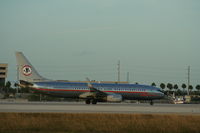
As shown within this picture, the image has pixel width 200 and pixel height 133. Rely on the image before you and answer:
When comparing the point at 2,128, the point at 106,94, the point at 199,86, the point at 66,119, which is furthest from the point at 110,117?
the point at 199,86

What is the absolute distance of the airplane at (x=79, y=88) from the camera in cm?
4797

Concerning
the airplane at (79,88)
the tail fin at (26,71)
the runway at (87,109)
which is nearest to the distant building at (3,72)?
the tail fin at (26,71)

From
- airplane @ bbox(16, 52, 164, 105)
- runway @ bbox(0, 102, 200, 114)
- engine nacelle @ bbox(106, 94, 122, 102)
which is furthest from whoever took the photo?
airplane @ bbox(16, 52, 164, 105)

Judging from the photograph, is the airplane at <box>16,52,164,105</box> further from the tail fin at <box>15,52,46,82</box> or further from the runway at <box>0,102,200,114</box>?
the runway at <box>0,102,200,114</box>

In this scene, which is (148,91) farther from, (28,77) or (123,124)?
(123,124)

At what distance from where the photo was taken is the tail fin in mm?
49562

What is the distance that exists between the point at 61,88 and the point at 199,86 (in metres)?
108

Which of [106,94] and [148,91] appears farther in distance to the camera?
[148,91]

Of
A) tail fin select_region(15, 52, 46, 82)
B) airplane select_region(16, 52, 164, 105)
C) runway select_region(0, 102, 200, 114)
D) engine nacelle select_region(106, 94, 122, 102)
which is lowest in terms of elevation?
runway select_region(0, 102, 200, 114)

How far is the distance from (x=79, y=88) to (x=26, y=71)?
740 centimetres

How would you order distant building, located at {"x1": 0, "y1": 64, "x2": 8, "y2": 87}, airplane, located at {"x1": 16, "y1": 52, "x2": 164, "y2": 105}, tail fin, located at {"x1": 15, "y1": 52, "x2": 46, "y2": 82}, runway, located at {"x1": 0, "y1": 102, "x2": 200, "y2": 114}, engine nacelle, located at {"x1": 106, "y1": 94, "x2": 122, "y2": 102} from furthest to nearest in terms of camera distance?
distant building, located at {"x1": 0, "y1": 64, "x2": 8, "y2": 87}
tail fin, located at {"x1": 15, "y1": 52, "x2": 46, "y2": 82}
airplane, located at {"x1": 16, "y1": 52, "x2": 164, "y2": 105}
engine nacelle, located at {"x1": 106, "y1": 94, "x2": 122, "y2": 102}
runway, located at {"x1": 0, "y1": 102, "x2": 200, "y2": 114}

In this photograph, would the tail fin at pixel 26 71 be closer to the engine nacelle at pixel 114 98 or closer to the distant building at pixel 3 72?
the engine nacelle at pixel 114 98

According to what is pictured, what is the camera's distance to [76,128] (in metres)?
20.4

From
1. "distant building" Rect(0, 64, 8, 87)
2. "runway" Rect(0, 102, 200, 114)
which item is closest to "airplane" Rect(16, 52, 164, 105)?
"runway" Rect(0, 102, 200, 114)
